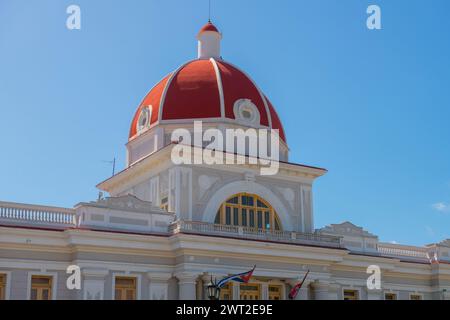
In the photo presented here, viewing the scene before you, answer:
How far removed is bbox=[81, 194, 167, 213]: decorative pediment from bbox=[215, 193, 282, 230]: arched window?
3.90m

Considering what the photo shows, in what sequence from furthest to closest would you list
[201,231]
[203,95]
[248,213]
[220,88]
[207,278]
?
[220,88], [203,95], [248,213], [201,231], [207,278]

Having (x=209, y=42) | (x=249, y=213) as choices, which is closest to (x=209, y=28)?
(x=209, y=42)

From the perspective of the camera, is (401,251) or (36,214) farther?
(401,251)

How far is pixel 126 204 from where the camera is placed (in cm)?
3023

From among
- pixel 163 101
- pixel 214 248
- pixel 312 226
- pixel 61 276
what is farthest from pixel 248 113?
pixel 61 276

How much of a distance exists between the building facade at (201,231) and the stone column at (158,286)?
4 centimetres

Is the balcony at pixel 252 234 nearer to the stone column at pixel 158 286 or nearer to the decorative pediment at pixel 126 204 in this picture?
the decorative pediment at pixel 126 204

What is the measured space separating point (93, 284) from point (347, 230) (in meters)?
14.7

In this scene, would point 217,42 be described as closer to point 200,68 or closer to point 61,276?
point 200,68

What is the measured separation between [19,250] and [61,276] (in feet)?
6.62

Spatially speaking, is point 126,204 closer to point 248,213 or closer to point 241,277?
point 241,277

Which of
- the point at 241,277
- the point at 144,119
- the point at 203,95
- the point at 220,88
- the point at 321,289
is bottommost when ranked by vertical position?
the point at 321,289

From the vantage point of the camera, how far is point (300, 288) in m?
32.3

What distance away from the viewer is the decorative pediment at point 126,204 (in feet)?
97.0
